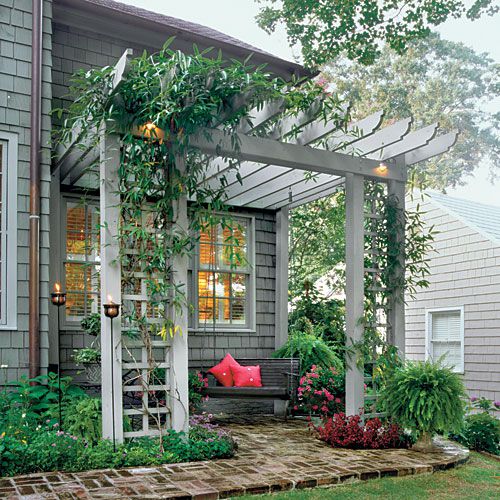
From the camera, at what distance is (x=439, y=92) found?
20125mm

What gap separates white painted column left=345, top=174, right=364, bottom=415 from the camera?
626 centimetres

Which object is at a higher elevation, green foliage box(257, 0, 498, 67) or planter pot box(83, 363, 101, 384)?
A: green foliage box(257, 0, 498, 67)

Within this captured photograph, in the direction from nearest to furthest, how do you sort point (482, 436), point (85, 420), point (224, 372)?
point (85, 420) → point (482, 436) → point (224, 372)

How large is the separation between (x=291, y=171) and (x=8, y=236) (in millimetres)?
2938

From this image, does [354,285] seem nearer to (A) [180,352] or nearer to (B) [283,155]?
(B) [283,155]

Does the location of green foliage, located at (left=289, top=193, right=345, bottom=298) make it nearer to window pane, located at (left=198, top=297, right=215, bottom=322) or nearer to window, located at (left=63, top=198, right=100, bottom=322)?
window pane, located at (left=198, top=297, right=215, bottom=322)

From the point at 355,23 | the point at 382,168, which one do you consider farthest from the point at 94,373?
the point at 355,23

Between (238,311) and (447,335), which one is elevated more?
(238,311)

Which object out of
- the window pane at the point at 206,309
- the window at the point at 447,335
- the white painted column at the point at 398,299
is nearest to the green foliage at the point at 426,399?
the white painted column at the point at 398,299

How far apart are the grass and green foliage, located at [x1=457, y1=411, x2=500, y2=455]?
1713 mm

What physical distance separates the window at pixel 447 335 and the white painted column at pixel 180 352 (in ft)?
20.7

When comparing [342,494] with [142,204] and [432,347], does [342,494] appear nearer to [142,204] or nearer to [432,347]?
[142,204]

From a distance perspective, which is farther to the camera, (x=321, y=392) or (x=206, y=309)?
(x=206, y=309)

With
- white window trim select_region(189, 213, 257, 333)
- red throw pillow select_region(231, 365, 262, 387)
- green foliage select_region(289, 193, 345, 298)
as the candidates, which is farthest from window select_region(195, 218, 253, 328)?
green foliage select_region(289, 193, 345, 298)
